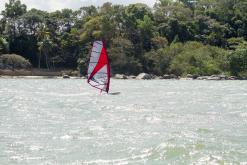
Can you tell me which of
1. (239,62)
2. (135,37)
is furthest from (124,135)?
(135,37)

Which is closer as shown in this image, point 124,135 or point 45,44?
point 124,135

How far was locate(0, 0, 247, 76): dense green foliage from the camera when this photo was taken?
238 feet

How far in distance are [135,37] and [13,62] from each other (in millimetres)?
20388

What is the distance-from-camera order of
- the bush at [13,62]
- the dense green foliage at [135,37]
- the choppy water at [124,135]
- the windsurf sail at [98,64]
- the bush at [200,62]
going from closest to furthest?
the choppy water at [124,135], the windsurf sail at [98,64], the bush at [200,62], the dense green foliage at [135,37], the bush at [13,62]

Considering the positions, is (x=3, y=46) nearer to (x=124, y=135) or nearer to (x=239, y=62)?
Answer: (x=239, y=62)

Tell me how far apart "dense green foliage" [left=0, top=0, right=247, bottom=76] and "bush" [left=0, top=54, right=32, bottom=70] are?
3.04m

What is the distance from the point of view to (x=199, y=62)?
72062mm

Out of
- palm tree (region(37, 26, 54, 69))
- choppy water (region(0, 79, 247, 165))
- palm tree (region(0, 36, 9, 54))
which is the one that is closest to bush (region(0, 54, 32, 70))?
palm tree (region(0, 36, 9, 54))

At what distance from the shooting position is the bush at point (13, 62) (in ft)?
247

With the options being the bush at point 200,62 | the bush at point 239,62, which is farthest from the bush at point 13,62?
the bush at point 239,62

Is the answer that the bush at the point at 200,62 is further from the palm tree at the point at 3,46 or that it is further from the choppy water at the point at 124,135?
the choppy water at the point at 124,135

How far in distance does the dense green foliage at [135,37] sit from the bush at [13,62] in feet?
9.99

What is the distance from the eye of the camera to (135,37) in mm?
81688

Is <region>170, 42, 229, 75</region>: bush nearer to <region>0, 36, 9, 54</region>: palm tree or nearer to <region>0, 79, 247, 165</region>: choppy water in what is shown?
<region>0, 36, 9, 54</region>: palm tree
